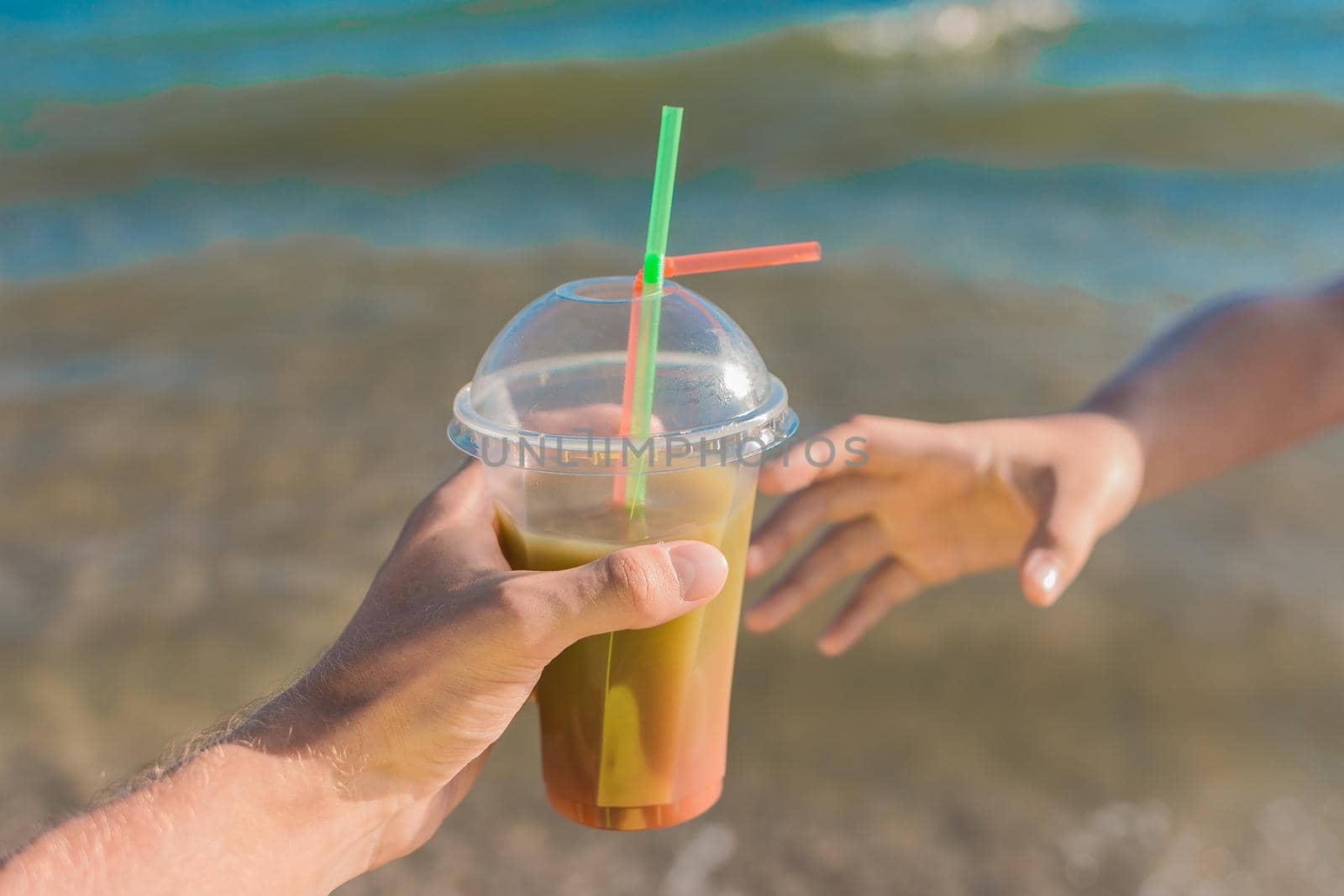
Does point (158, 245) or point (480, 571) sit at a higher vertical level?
point (480, 571)

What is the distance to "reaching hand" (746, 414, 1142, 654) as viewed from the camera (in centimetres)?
213

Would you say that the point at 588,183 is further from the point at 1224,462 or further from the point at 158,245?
the point at 1224,462

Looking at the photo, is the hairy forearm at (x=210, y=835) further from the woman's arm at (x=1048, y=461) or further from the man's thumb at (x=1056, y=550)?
the man's thumb at (x=1056, y=550)

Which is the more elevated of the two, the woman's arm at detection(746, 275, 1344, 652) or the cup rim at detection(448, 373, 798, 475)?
the cup rim at detection(448, 373, 798, 475)

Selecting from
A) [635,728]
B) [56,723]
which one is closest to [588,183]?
[56,723]

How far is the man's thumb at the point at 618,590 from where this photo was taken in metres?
1.37

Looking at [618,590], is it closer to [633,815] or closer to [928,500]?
[633,815]

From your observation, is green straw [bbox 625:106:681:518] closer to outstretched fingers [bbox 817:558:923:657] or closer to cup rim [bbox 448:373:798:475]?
cup rim [bbox 448:373:798:475]

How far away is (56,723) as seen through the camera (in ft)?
10.2

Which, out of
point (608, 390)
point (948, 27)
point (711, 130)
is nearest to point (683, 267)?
point (608, 390)

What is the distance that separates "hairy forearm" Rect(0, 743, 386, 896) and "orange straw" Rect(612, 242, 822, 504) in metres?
0.53

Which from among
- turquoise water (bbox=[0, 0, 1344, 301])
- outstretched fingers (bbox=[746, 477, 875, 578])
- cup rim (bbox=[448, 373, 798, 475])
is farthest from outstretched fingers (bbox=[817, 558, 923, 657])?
turquoise water (bbox=[0, 0, 1344, 301])

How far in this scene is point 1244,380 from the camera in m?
2.45

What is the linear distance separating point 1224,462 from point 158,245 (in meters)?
5.46
